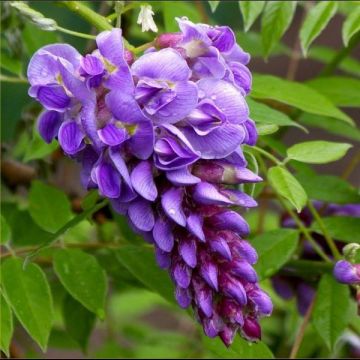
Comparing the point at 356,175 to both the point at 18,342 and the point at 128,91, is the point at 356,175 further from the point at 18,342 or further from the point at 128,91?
the point at 128,91

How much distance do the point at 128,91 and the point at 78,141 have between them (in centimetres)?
7

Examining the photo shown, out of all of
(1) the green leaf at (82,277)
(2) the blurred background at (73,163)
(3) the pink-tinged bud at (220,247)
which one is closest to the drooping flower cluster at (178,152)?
(3) the pink-tinged bud at (220,247)

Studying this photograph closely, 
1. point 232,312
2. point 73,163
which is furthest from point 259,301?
point 73,163

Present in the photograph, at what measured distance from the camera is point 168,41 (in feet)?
3.28

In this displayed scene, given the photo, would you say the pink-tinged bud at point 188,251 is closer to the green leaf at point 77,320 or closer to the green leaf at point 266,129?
the green leaf at point 266,129

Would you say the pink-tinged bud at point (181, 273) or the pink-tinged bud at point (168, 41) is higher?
the pink-tinged bud at point (168, 41)

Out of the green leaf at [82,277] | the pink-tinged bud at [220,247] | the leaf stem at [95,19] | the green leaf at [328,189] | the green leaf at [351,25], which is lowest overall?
the green leaf at [82,277]

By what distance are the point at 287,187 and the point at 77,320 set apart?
56cm

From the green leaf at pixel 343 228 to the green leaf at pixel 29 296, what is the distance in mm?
388

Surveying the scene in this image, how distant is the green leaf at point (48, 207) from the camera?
4.61ft

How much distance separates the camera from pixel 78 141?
95cm

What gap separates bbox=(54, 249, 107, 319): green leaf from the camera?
1.26 meters

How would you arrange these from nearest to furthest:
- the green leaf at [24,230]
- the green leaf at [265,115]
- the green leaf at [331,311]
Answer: the green leaf at [265,115], the green leaf at [331,311], the green leaf at [24,230]

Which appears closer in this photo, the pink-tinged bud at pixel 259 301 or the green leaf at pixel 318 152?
the pink-tinged bud at pixel 259 301
